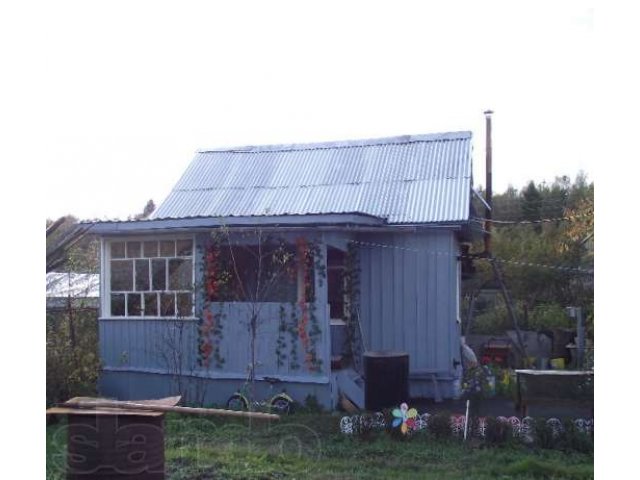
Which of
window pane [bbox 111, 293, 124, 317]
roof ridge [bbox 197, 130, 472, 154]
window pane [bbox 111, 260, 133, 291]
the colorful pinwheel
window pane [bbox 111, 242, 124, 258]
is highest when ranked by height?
roof ridge [bbox 197, 130, 472, 154]

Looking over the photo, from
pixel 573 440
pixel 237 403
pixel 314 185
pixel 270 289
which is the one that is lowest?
pixel 237 403

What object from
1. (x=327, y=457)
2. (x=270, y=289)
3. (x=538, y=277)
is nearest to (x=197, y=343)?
(x=270, y=289)

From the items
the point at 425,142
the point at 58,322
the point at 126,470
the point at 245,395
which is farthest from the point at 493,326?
the point at 126,470

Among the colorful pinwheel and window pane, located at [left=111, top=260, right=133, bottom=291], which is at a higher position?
window pane, located at [left=111, top=260, right=133, bottom=291]

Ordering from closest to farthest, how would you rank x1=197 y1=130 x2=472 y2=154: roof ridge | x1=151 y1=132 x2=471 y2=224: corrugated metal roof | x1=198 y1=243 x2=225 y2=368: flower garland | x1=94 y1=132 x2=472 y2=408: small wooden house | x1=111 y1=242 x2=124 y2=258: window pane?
x1=94 y1=132 x2=472 y2=408: small wooden house, x1=198 y1=243 x2=225 y2=368: flower garland, x1=111 y1=242 x2=124 y2=258: window pane, x1=151 y1=132 x2=471 y2=224: corrugated metal roof, x1=197 y1=130 x2=472 y2=154: roof ridge

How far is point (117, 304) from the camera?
1077cm

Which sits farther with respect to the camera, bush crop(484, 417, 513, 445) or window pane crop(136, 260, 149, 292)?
window pane crop(136, 260, 149, 292)

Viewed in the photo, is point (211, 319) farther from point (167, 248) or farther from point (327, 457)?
point (327, 457)

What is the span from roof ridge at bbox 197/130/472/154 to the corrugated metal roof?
0.02 meters

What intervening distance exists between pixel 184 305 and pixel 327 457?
152 inches

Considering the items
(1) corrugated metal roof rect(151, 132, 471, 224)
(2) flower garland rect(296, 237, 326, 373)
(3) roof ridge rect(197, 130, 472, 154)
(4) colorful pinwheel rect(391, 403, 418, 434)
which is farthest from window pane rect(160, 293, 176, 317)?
(3) roof ridge rect(197, 130, 472, 154)

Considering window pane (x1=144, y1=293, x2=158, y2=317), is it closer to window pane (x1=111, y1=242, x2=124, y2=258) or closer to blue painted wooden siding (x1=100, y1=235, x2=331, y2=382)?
blue painted wooden siding (x1=100, y1=235, x2=331, y2=382)

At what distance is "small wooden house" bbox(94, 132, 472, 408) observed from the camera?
9.73 meters

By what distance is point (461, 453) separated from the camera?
283 inches
